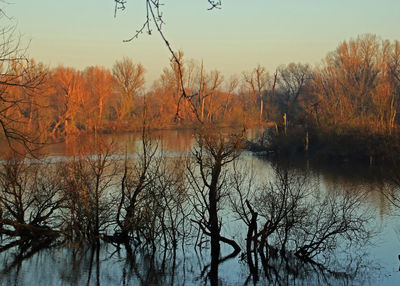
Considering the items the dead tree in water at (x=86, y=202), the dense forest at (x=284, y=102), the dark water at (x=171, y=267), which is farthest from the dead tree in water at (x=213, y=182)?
the dense forest at (x=284, y=102)

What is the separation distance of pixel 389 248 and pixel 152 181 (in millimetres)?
6407

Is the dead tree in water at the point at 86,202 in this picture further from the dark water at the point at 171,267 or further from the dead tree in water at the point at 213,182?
the dead tree in water at the point at 213,182

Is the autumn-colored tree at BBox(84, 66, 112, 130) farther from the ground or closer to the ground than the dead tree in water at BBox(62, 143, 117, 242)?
farther from the ground

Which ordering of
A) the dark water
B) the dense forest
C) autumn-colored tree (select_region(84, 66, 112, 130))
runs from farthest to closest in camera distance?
autumn-colored tree (select_region(84, 66, 112, 130)), the dense forest, the dark water

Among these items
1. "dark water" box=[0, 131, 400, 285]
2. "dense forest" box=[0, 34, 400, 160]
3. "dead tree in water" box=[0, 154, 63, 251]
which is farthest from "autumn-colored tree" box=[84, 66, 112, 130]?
"dark water" box=[0, 131, 400, 285]

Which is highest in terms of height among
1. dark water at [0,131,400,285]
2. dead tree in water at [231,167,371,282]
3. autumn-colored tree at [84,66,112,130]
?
autumn-colored tree at [84,66,112,130]

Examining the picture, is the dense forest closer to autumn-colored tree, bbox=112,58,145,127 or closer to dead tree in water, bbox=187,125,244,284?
autumn-colored tree, bbox=112,58,145,127

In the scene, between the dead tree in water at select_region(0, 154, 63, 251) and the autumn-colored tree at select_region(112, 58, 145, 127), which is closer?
the dead tree in water at select_region(0, 154, 63, 251)

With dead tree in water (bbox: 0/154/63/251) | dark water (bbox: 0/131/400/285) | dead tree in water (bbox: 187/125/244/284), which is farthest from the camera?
dead tree in water (bbox: 0/154/63/251)

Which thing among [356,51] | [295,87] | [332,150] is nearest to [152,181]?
→ [332,150]

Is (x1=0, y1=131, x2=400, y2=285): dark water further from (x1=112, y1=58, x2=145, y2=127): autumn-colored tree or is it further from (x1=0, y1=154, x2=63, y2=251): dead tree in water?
(x1=112, y1=58, x2=145, y2=127): autumn-colored tree

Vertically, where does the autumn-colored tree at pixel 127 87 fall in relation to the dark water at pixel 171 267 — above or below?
above

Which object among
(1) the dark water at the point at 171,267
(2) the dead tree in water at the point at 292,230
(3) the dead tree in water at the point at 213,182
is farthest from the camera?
(2) the dead tree in water at the point at 292,230

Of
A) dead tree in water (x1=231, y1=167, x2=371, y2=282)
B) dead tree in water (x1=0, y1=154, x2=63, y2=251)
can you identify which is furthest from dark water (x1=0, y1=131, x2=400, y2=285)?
dead tree in water (x1=0, y1=154, x2=63, y2=251)
